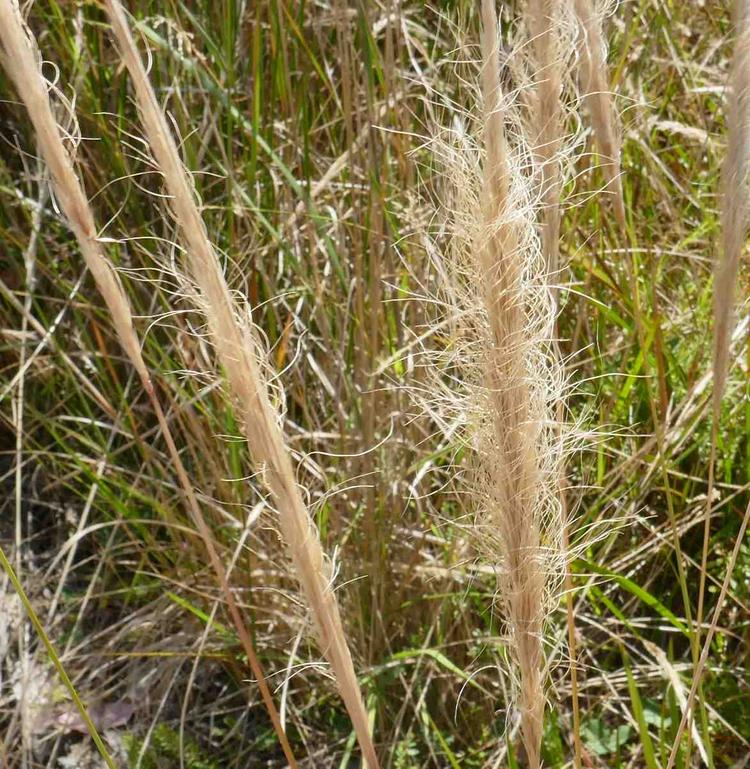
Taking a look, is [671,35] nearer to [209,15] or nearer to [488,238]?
[209,15]

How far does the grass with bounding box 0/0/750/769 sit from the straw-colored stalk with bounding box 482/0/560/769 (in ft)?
1.71

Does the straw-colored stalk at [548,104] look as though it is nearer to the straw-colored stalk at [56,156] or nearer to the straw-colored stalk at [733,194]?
the straw-colored stalk at [733,194]

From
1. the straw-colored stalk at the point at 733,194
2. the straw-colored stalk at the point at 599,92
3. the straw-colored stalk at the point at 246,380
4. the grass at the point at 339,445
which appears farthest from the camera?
the grass at the point at 339,445

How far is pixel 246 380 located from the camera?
56 centimetres

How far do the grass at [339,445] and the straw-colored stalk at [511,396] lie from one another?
1.71 feet

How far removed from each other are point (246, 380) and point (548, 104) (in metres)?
0.33

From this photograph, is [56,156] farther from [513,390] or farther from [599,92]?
[599,92]

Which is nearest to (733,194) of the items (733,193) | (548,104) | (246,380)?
(733,193)

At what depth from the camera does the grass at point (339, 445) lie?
1257mm

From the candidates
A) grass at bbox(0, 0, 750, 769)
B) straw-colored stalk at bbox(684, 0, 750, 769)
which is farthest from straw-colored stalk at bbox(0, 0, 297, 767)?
grass at bbox(0, 0, 750, 769)

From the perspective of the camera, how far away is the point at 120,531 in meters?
1.63

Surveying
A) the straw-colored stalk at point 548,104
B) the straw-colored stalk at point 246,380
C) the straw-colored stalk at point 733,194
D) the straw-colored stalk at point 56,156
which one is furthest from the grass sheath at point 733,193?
the straw-colored stalk at point 56,156

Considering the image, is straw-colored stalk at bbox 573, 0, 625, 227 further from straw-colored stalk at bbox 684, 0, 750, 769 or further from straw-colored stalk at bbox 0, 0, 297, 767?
straw-colored stalk at bbox 0, 0, 297, 767

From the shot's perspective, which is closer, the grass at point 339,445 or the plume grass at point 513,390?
the plume grass at point 513,390
